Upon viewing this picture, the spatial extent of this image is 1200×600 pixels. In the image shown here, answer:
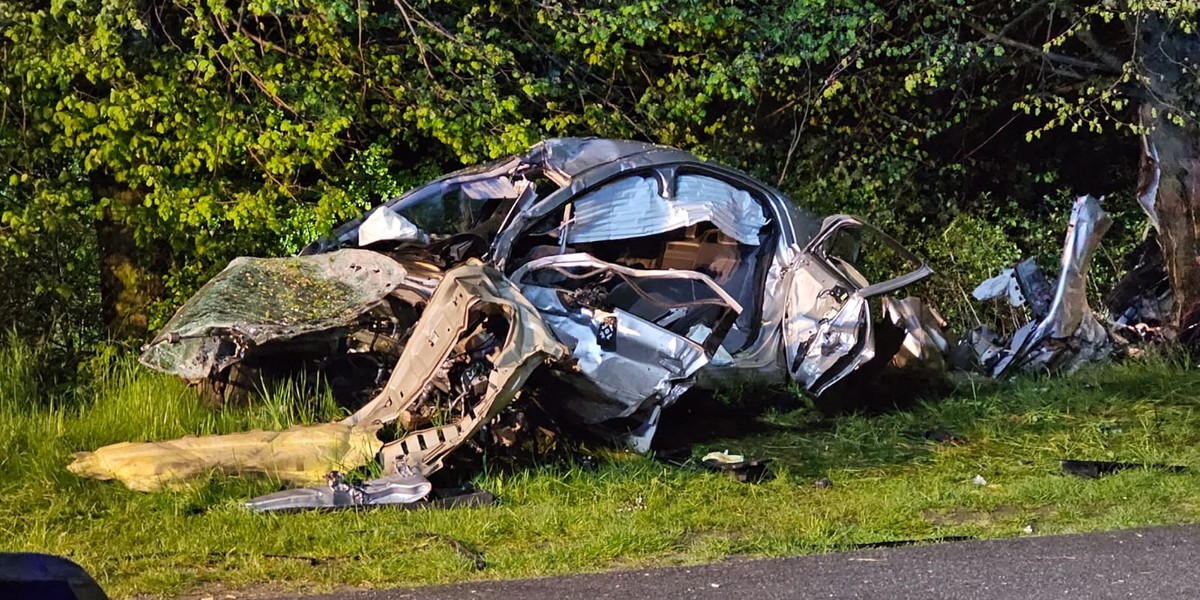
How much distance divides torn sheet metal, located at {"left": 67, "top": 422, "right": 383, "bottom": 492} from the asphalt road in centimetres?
167

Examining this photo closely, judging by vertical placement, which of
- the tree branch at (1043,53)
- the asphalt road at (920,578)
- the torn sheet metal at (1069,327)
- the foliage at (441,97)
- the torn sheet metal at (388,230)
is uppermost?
the tree branch at (1043,53)

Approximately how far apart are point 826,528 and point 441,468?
6.29 ft

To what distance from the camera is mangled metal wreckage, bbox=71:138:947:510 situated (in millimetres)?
6012

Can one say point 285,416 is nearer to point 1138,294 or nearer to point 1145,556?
point 1145,556

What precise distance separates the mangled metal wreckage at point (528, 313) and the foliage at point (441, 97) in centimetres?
144

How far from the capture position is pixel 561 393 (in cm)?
663

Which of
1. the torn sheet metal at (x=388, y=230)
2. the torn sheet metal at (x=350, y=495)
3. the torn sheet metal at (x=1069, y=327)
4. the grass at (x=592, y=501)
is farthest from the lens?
the torn sheet metal at (x=1069, y=327)

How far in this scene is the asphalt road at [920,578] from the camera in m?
4.36

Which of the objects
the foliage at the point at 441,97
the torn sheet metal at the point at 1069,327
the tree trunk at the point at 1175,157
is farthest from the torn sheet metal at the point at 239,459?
the tree trunk at the point at 1175,157

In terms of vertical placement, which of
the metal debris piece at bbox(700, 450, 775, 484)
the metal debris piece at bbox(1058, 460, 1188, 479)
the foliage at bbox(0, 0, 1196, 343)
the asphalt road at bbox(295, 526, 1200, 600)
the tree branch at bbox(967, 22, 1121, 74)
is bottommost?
the metal debris piece at bbox(700, 450, 775, 484)

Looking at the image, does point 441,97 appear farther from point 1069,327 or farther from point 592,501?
point 1069,327

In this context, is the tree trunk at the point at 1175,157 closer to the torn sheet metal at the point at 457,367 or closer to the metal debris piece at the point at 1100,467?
the metal debris piece at the point at 1100,467

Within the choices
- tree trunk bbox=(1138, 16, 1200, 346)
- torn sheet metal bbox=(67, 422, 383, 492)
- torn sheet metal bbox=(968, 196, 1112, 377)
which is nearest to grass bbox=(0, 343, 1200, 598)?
torn sheet metal bbox=(67, 422, 383, 492)

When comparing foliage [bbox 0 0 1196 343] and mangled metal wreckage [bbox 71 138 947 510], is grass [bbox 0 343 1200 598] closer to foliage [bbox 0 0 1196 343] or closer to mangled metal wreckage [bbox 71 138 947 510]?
mangled metal wreckage [bbox 71 138 947 510]
